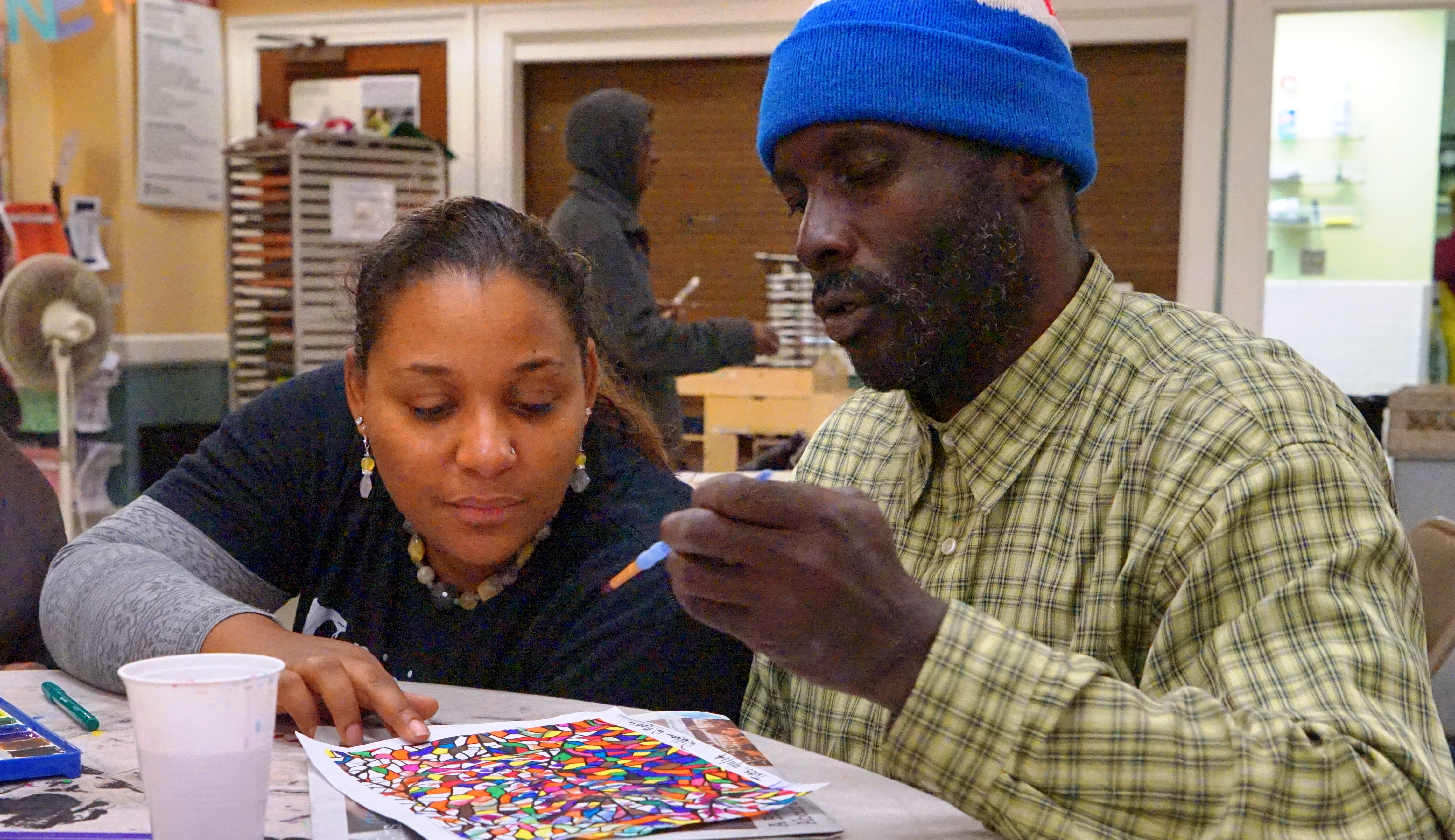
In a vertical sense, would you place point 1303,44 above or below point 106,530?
above

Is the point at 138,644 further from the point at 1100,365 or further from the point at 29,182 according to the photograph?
the point at 29,182

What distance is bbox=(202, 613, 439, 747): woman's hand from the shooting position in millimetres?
1188

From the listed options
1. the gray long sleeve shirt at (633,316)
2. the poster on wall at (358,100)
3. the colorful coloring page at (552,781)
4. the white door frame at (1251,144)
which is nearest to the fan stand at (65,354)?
the poster on wall at (358,100)

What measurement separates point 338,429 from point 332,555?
0.16 meters

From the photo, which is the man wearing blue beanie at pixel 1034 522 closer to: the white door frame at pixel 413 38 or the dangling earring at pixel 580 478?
the dangling earring at pixel 580 478

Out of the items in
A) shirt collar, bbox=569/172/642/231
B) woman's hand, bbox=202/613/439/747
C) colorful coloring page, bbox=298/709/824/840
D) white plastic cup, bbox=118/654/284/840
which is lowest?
colorful coloring page, bbox=298/709/824/840

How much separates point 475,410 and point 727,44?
4364 mm

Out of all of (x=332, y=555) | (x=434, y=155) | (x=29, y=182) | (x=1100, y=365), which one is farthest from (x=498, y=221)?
(x=29, y=182)

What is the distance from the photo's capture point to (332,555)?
5.39 feet

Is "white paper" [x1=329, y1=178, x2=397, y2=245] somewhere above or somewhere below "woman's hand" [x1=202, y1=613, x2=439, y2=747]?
above

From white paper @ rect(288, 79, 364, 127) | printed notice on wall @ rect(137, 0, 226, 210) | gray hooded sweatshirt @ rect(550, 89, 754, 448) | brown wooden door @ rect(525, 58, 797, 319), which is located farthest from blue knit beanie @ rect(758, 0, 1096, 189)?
white paper @ rect(288, 79, 364, 127)

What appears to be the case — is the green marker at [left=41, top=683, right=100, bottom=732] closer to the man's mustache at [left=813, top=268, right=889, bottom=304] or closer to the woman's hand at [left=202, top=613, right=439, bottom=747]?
the woman's hand at [left=202, top=613, right=439, bottom=747]

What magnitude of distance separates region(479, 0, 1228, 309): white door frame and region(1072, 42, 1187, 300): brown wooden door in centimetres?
7

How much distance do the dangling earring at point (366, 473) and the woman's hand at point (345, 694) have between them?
1.18 feet
